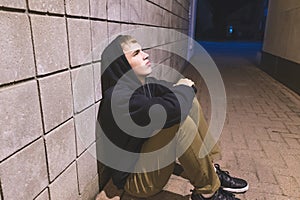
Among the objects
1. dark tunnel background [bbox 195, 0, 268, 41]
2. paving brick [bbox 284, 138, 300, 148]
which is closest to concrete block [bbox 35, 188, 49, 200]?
paving brick [bbox 284, 138, 300, 148]

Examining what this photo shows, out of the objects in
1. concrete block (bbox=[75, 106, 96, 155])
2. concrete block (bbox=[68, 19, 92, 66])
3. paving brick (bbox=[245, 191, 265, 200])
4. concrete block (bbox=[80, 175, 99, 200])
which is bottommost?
paving brick (bbox=[245, 191, 265, 200])

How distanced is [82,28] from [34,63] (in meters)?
0.34

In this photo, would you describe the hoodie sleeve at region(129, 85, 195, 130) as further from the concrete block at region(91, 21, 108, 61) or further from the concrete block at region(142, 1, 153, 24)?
the concrete block at region(142, 1, 153, 24)

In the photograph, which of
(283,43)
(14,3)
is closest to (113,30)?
(14,3)

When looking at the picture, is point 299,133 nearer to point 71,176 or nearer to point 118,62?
point 118,62

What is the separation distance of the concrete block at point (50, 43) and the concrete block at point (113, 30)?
0.44m

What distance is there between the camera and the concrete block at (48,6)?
72 centimetres

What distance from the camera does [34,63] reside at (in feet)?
2.43

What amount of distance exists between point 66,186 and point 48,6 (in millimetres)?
685

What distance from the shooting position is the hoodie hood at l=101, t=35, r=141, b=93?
1217mm

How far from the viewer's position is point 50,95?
2.72ft

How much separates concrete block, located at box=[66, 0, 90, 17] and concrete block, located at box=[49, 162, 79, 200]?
2.05 feet

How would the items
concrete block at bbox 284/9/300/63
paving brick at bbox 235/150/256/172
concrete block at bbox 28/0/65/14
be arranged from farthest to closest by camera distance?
1. concrete block at bbox 284/9/300/63
2. paving brick at bbox 235/150/256/172
3. concrete block at bbox 28/0/65/14

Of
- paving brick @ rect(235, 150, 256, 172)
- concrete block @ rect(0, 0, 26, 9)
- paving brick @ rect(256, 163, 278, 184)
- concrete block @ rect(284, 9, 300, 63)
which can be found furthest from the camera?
concrete block @ rect(284, 9, 300, 63)
